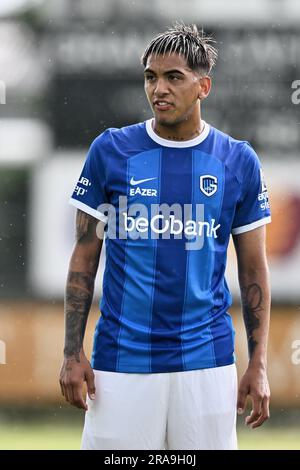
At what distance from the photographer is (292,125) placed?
5.56 metres

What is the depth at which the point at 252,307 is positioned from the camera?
2656 millimetres

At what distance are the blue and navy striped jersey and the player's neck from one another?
0.06ft

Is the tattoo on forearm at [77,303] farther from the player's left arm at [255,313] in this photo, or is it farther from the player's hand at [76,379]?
the player's left arm at [255,313]

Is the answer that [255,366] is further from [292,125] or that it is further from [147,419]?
[292,125]

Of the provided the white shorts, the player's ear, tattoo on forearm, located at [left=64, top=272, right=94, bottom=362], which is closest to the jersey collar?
the player's ear

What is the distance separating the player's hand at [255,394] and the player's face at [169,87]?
683mm

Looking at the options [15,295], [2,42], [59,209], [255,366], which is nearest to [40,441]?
[15,295]

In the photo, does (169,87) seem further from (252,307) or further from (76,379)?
(76,379)

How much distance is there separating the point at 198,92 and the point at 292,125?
3.05 metres

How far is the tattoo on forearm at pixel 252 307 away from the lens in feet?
8.67

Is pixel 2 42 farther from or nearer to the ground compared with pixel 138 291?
farther from the ground

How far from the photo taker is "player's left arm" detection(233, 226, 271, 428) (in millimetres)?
2572

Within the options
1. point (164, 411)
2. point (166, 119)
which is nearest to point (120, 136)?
point (166, 119)

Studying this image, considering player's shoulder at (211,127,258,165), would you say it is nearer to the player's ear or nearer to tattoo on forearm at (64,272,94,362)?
the player's ear
